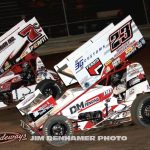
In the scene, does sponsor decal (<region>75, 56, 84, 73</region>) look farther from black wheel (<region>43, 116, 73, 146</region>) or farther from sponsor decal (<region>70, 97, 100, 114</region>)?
black wheel (<region>43, 116, 73, 146</region>)

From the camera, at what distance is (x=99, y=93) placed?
25.0 ft

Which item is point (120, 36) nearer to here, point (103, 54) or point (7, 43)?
point (103, 54)

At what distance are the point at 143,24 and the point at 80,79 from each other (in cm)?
1179

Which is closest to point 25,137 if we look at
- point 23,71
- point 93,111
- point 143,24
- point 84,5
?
point 93,111

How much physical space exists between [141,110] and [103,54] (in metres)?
1.19

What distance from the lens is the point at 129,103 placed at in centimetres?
779

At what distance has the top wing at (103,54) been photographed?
24.7 feet

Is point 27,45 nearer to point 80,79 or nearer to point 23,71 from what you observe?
point 23,71

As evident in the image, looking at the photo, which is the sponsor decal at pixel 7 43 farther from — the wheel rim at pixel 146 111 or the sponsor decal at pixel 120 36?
the wheel rim at pixel 146 111

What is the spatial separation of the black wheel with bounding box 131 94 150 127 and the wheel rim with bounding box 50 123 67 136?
124 centimetres

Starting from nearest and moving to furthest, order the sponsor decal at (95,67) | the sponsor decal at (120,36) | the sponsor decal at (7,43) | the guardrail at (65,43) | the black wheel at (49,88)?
the sponsor decal at (95,67) → the sponsor decal at (120,36) → the black wheel at (49,88) → the sponsor decal at (7,43) → the guardrail at (65,43)

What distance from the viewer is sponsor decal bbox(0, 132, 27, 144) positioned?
8.24m

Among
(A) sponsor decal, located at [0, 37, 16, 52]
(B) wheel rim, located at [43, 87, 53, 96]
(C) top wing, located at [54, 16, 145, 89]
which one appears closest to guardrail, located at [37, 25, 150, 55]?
(A) sponsor decal, located at [0, 37, 16, 52]

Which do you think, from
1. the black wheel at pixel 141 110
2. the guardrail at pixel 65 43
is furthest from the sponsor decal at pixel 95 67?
the guardrail at pixel 65 43
